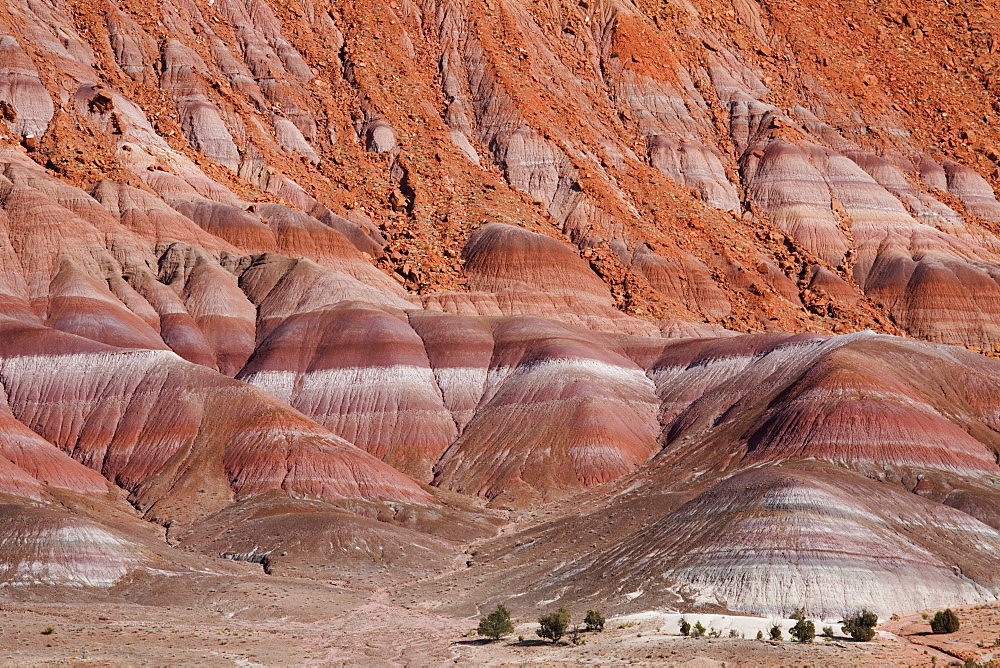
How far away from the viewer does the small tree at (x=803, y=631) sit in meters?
55.4

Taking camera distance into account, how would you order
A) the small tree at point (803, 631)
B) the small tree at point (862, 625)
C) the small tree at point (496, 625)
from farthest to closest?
the small tree at point (496, 625), the small tree at point (803, 631), the small tree at point (862, 625)

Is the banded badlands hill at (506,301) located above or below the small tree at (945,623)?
above

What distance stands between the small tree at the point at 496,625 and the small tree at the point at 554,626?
1820 millimetres

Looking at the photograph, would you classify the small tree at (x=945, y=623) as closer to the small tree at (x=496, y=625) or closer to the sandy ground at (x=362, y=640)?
the sandy ground at (x=362, y=640)

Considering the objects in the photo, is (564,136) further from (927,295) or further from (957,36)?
(957,36)

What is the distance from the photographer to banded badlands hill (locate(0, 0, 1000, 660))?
239 feet

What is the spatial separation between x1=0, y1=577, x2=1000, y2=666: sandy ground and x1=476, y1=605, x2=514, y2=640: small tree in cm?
50

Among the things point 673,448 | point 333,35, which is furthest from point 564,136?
point 673,448

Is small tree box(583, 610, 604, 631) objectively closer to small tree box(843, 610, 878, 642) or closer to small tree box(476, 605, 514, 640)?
small tree box(476, 605, 514, 640)

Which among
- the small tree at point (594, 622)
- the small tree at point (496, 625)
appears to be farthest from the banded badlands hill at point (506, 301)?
the small tree at point (496, 625)

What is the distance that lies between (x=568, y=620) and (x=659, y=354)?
59.8 meters

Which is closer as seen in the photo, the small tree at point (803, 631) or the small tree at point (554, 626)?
the small tree at point (803, 631)

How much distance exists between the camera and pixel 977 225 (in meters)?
161

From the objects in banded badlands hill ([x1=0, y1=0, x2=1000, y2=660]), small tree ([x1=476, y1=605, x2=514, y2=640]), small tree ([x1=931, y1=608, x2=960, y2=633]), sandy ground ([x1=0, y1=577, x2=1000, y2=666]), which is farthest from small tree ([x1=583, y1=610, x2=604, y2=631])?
small tree ([x1=931, y1=608, x2=960, y2=633])
